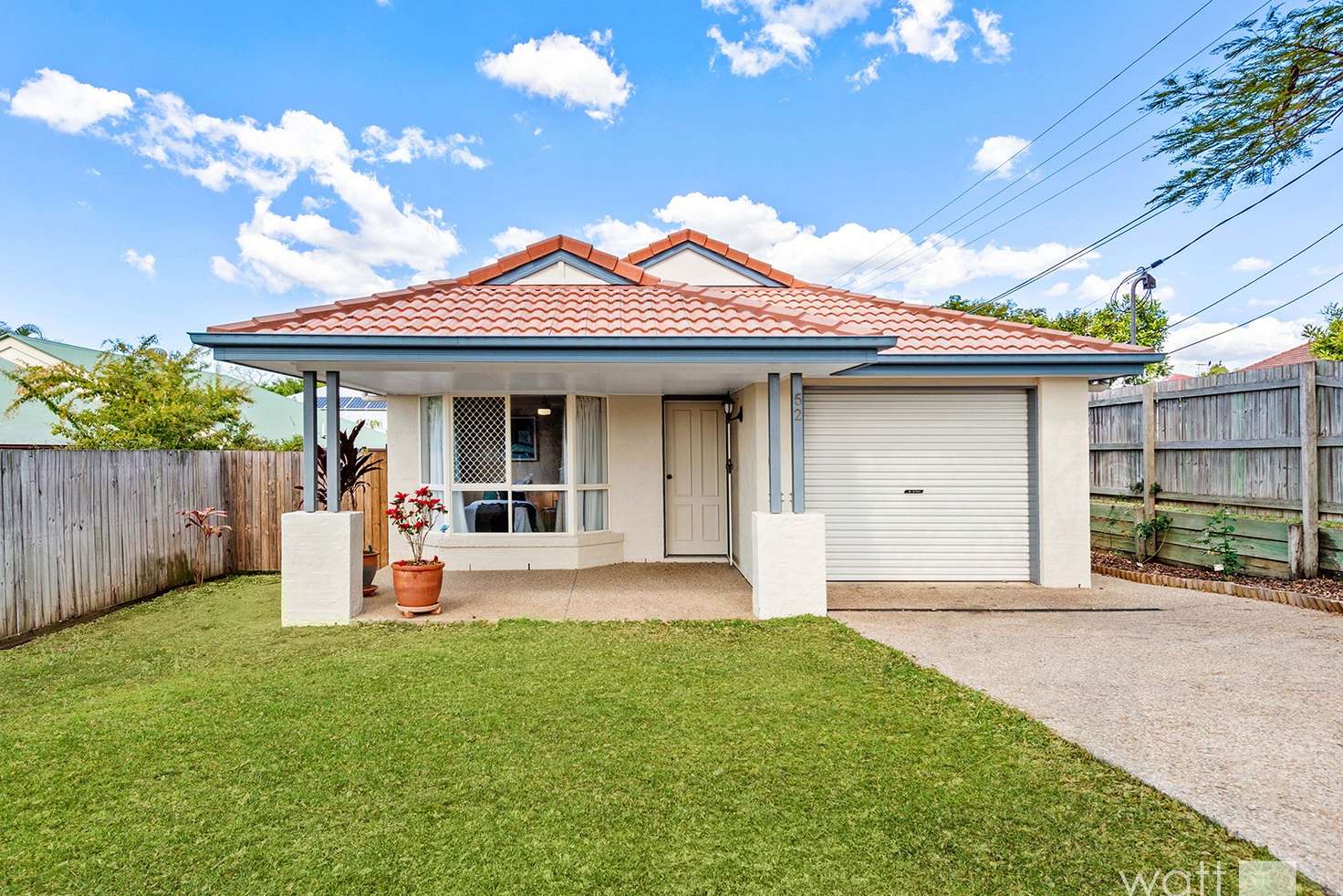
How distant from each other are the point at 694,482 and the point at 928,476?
325 cm

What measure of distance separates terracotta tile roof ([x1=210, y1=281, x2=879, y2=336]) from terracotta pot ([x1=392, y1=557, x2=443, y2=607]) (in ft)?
7.57

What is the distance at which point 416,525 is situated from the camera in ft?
22.1

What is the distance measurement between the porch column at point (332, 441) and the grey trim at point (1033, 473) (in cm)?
777

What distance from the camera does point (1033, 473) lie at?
7820 mm

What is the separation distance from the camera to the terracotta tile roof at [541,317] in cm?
605

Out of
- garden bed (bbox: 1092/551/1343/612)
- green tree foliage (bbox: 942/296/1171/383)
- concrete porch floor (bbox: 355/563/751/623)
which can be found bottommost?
concrete porch floor (bbox: 355/563/751/623)

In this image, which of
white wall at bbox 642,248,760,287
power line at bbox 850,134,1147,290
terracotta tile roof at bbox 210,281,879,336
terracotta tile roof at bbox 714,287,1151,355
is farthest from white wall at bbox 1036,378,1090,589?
power line at bbox 850,134,1147,290

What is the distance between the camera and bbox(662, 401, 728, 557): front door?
376 inches

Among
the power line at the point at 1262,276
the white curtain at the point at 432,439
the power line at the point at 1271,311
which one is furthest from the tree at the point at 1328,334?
the white curtain at the point at 432,439

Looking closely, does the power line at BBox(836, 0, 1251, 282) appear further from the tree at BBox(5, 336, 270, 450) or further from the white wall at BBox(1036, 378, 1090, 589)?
the tree at BBox(5, 336, 270, 450)

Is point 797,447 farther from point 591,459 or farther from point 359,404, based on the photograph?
point 359,404

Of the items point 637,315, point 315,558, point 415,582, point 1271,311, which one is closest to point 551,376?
point 637,315

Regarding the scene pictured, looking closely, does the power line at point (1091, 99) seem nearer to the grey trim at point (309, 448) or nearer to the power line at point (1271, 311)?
the power line at point (1271, 311)

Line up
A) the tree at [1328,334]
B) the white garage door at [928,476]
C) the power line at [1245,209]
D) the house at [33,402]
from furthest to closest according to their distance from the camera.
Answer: the tree at [1328,334]
the house at [33,402]
the power line at [1245,209]
the white garage door at [928,476]
